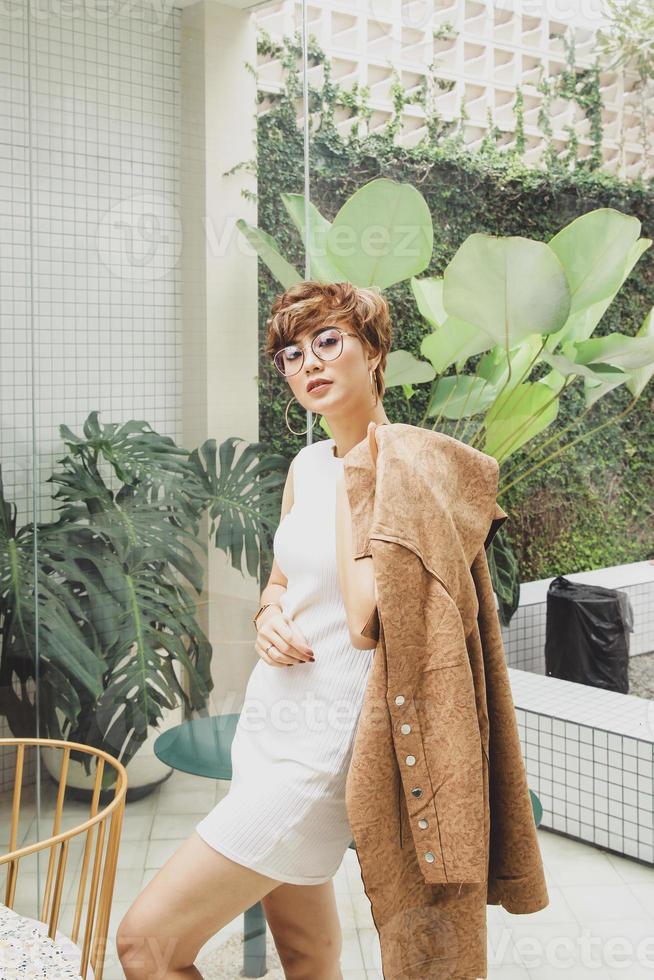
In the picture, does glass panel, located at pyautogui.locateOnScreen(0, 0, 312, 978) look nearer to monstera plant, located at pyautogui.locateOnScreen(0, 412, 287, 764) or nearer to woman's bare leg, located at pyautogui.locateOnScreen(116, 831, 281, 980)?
monstera plant, located at pyautogui.locateOnScreen(0, 412, 287, 764)

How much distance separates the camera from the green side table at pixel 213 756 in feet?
6.07

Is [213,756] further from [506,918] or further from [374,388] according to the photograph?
[374,388]

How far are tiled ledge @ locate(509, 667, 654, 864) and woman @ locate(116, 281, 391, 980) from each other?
1211mm

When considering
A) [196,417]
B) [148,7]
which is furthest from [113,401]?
[148,7]

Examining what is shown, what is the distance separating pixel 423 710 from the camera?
44.7 inches

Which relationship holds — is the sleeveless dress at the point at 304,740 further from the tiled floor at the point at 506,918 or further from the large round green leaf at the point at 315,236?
the large round green leaf at the point at 315,236

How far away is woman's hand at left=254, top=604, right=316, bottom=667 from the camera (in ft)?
4.14

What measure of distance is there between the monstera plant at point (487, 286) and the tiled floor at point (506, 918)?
0.87 m

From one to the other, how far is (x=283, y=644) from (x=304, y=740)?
0.41 ft

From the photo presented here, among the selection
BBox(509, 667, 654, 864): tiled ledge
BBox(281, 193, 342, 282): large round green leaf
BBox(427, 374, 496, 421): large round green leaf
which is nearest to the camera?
BBox(281, 193, 342, 282): large round green leaf

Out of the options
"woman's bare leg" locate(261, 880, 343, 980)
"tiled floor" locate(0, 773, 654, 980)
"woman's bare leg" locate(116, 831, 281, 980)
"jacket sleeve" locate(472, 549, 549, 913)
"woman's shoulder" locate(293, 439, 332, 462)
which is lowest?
"tiled floor" locate(0, 773, 654, 980)

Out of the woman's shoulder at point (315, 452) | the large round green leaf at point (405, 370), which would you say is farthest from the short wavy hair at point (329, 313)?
the large round green leaf at point (405, 370)

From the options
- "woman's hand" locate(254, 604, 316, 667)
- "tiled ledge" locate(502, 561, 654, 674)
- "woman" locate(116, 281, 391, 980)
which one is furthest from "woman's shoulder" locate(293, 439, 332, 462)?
"tiled ledge" locate(502, 561, 654, 674)

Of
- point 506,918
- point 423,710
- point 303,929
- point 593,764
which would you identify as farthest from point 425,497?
point 593,764
